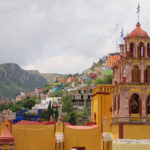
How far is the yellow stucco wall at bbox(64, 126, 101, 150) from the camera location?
35469mm

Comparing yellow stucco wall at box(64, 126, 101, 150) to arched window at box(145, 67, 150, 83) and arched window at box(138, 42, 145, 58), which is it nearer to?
arched window at box(145, 67, 150, 83)

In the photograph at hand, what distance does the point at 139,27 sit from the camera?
3684cm

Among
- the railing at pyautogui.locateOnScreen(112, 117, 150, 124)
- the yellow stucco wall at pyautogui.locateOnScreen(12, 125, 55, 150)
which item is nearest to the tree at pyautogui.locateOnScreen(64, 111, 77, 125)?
the yellow stucco wall at pyautogui.locateOnScreen(12, 125, 55, 150)

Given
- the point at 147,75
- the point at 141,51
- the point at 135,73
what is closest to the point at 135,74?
the point at 135,73

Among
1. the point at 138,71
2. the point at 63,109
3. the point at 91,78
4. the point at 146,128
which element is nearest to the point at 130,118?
the point at 146,128

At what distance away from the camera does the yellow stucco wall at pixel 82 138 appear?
35469 millimetres

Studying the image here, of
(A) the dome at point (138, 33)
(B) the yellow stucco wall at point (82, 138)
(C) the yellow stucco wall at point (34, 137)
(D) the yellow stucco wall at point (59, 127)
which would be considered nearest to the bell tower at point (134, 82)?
(A) the dome at point (138, 33)

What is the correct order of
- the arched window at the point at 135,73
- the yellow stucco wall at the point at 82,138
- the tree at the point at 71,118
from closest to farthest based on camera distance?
1. the yellow stucco wall at the point at 82,138
2. the arched window at the point at 135,73
3. the tree at the point at 71,118

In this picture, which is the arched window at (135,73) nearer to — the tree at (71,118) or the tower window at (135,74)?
the tower window at (135,74)

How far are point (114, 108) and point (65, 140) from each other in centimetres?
508

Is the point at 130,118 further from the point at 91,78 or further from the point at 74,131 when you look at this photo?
the point at 91,78

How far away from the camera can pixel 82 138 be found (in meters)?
35.7

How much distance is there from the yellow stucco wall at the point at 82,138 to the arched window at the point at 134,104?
11.2 ft

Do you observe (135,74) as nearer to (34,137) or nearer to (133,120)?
(133,120)
